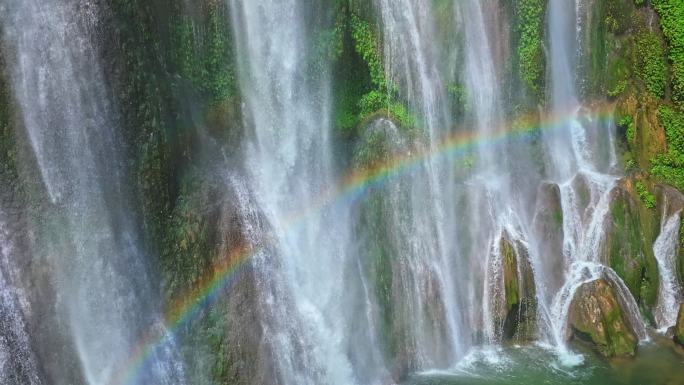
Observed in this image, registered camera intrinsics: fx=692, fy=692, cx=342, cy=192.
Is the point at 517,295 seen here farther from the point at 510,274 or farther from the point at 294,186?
the point at 294,186

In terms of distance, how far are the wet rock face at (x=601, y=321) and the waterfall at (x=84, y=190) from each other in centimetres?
804

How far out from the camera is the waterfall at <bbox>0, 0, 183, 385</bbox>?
10289mm

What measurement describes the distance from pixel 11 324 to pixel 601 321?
35.6ft

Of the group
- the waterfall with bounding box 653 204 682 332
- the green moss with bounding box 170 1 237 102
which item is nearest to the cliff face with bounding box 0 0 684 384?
the green moss with bounding box 170 1 237 102

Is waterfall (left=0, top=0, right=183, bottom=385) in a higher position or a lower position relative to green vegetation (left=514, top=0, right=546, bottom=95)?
lower

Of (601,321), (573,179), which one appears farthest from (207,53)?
(601,321)

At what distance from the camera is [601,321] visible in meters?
14.0

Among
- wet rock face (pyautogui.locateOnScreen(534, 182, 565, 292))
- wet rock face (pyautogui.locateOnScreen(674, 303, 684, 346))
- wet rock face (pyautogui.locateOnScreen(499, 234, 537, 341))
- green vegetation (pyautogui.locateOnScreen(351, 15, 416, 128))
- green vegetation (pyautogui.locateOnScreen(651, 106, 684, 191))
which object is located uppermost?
green vegetation (pyautogui.locateOnScreen(351, 15, 416, 128))

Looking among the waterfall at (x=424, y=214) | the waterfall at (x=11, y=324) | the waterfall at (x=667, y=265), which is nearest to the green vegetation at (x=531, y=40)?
the waterfall at (x=424, y=214)

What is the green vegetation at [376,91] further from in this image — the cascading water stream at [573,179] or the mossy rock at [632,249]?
the mossy rock at [632,249]

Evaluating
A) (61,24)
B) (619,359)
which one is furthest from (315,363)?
(61,24)

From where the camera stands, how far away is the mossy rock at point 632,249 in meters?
15.3

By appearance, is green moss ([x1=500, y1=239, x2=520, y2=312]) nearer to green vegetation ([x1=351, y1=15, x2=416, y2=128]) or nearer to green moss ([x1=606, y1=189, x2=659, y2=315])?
green moss ([x1=606, y1=189, x2=659, y2=315])

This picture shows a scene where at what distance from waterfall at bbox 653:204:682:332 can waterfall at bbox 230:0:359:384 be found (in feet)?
23.2
